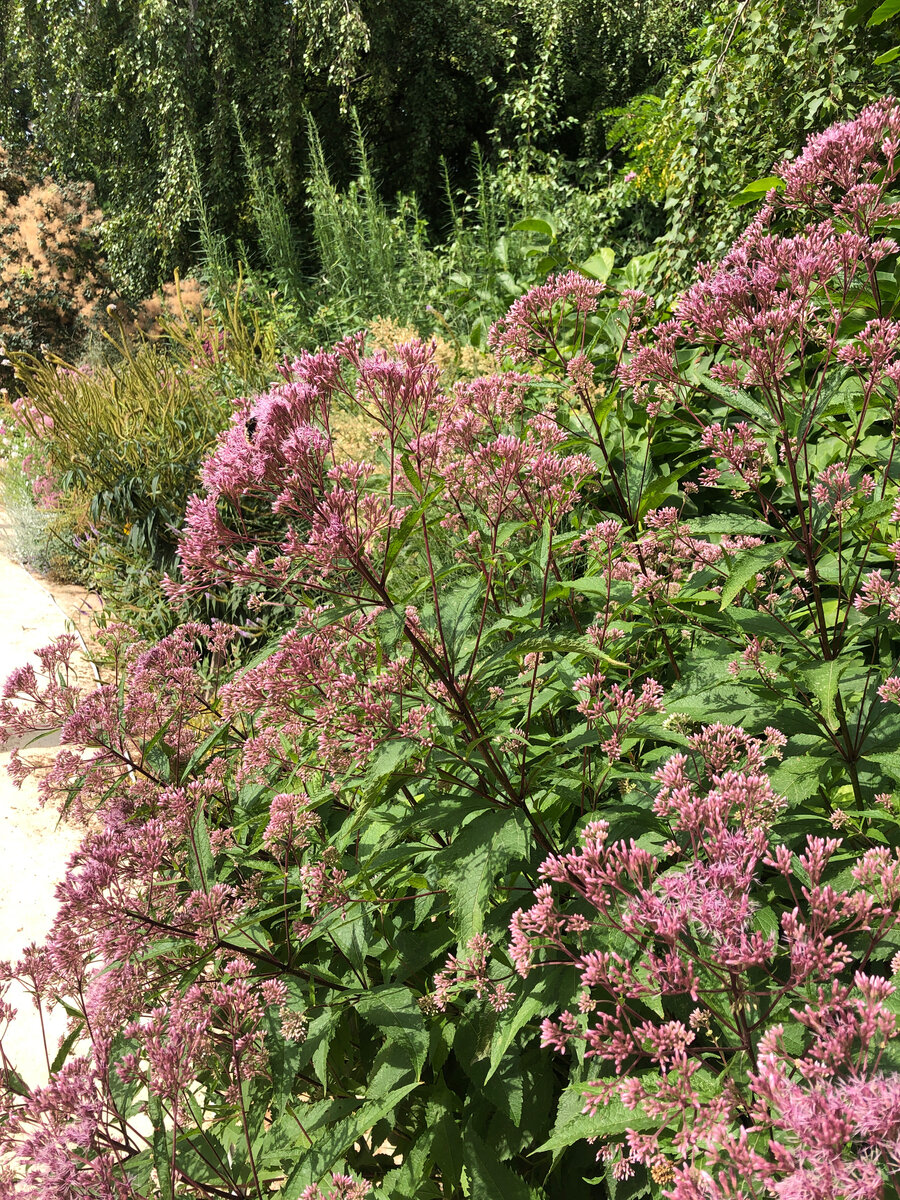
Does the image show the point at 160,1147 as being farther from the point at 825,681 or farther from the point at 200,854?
the point at 825,681

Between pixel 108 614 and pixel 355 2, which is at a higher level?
pixel 355 2

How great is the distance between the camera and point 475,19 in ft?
53.7

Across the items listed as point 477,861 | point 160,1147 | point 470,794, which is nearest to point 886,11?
point 470,794

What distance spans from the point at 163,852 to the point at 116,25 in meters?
18.4

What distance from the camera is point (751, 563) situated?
173 cm

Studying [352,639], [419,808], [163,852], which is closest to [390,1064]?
[419,808]

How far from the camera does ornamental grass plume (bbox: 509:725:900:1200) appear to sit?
0.88m

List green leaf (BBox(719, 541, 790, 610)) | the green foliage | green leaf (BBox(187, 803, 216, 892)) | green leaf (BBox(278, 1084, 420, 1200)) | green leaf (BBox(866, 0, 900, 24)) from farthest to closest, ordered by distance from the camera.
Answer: the green foliage → green leaf (BBox(866, 0, 900, 24)) → green leaf (BBox(187, 803, 216, 892)) → green leaf (BBox(719, 541, 790, 610)) → green leaf (BBox(278, 1084, 420, 1200))

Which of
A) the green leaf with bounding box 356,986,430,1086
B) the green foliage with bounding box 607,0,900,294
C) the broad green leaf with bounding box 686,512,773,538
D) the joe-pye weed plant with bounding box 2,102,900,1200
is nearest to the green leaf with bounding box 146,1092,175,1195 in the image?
the joe-pye weed plant with bounding box 2,102,900,1200

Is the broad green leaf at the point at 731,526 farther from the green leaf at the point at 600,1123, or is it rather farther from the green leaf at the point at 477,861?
the green leaf at the point at 600,1123

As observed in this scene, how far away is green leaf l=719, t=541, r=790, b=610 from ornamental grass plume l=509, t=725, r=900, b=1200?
0.36 meters

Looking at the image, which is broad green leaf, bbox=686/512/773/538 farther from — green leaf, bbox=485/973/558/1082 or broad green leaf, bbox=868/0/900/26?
broad green leaf, bbox=868/0/900/26

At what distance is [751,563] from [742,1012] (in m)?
0.88

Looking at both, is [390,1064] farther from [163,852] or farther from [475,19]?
[475,19]
